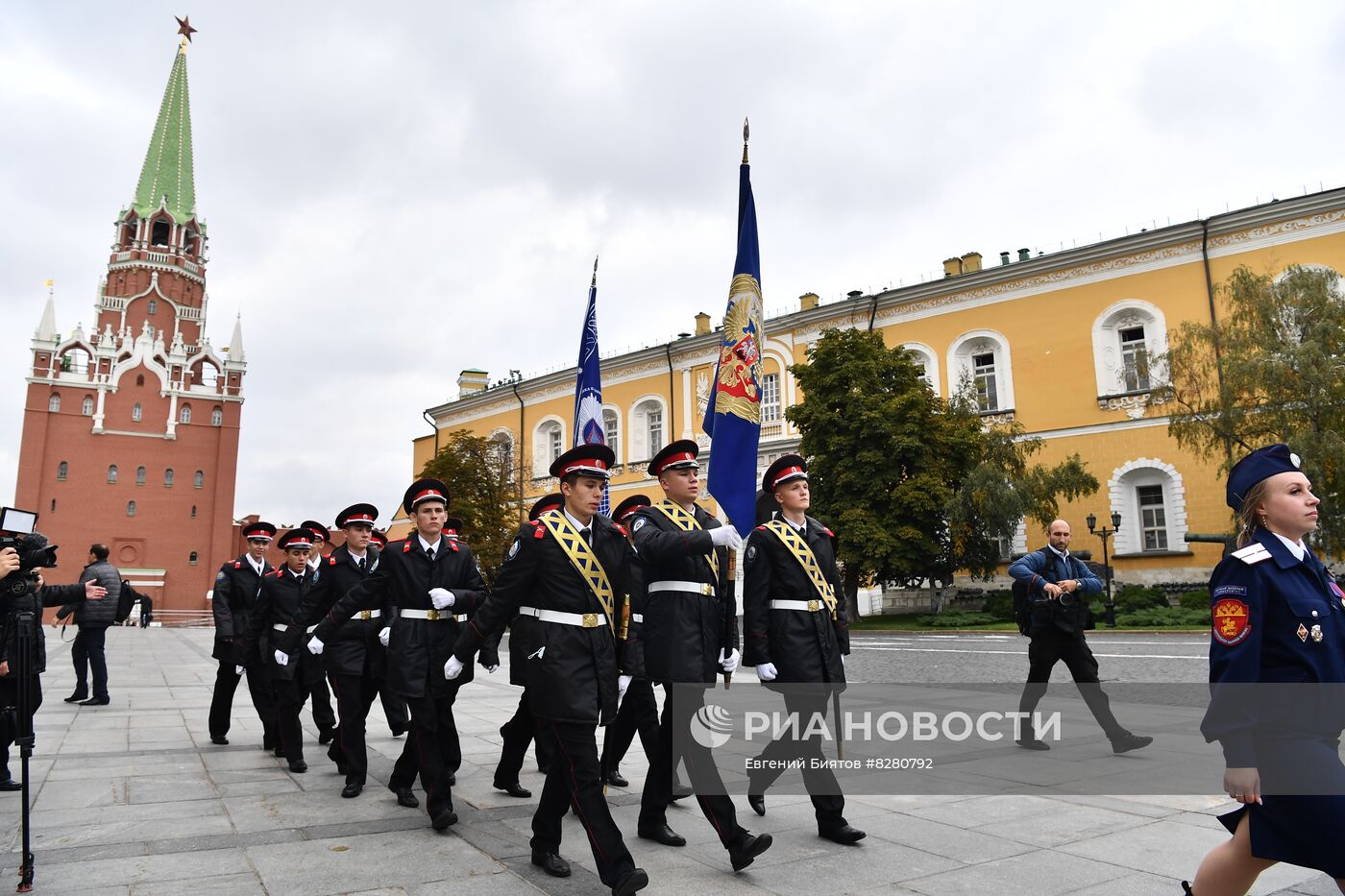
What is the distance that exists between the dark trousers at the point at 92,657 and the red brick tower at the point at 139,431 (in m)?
52.0

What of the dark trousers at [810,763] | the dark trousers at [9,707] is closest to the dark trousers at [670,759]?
the dark trousers at [810,763]

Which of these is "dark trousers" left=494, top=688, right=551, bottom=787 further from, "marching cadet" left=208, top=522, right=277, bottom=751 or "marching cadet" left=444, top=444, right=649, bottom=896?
"marching cadet" left=208, top=522, right=277, bottom=751

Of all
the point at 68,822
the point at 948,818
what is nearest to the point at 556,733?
the point at 948,818

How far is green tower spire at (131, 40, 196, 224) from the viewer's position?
71.7m

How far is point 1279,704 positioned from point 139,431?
71.3 m

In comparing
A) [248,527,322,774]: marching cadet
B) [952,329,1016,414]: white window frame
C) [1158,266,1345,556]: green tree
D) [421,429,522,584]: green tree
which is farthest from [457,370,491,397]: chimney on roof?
[248,527,322,774]: marching cadet

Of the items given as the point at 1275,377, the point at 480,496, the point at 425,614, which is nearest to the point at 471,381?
the point at 480,496

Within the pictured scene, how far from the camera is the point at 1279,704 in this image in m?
2.91

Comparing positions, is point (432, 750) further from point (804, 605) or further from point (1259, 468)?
point (1259, 468)

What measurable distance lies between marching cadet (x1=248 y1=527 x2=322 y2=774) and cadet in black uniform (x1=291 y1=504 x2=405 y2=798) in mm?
150

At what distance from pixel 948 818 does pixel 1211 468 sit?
86.4 feet

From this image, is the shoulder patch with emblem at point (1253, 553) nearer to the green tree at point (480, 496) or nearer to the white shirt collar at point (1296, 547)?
the white shirt collar at point (1296, 547)

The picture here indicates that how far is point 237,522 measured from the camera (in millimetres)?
65750

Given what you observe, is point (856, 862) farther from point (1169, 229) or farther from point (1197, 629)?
point (1169, 229)
